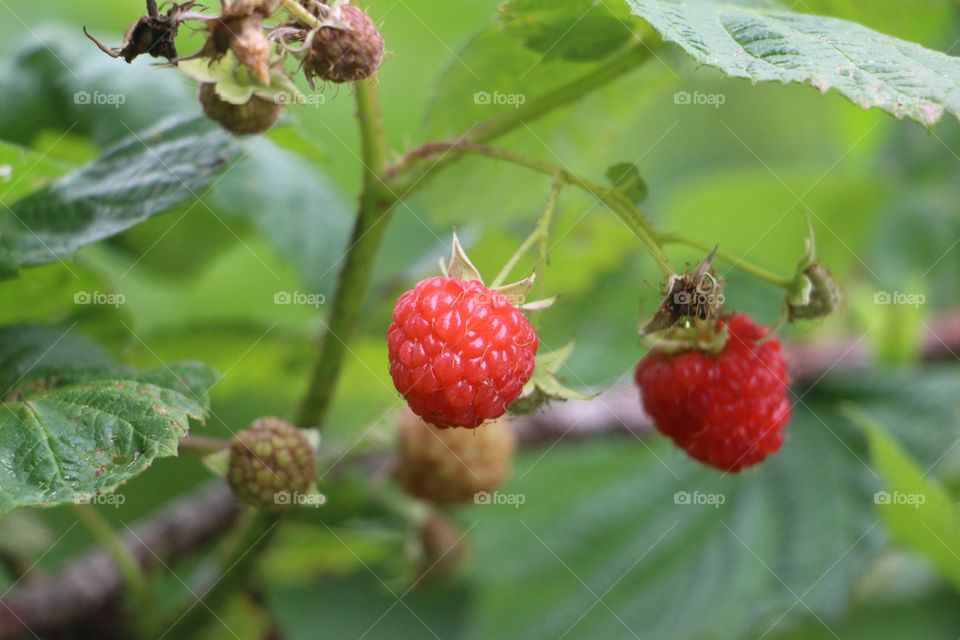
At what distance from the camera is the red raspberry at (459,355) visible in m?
1.24

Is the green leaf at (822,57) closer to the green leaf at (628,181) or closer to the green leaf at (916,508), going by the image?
the green leaf at (628,181)

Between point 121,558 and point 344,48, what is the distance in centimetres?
111

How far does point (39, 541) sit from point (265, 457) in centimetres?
87

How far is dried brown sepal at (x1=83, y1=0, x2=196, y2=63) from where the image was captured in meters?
1.20

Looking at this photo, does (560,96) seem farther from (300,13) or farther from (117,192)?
(117,192)

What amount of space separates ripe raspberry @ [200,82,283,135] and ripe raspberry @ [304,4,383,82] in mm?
154

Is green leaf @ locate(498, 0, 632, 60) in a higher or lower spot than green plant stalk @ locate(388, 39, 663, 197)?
higher

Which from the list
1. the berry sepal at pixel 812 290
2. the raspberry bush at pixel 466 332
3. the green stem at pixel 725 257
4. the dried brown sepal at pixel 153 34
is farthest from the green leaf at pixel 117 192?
the berry sepal at pixel 812 290
